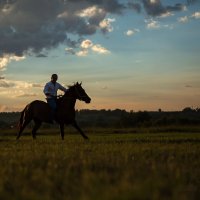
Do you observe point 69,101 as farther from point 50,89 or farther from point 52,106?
point 50,89

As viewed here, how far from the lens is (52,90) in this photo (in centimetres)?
2144

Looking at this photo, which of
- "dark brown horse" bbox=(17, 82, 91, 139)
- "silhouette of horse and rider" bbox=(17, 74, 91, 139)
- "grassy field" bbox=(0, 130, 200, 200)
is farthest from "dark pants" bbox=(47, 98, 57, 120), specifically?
"grassy field" bbox=(0, 130, 200, 200)

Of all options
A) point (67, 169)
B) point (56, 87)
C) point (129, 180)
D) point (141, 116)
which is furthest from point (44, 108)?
point (141, 116)

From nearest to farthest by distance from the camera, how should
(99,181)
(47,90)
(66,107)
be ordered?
1. (99,181)
2. (47,90)
3. (66,107)

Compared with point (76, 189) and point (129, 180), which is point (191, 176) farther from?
point (76, 189)

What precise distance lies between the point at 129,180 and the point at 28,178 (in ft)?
4.82

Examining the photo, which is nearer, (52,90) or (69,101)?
(52,90)

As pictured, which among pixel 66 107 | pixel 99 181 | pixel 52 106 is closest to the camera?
pixel 99 181

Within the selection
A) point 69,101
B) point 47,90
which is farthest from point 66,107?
point 47,90

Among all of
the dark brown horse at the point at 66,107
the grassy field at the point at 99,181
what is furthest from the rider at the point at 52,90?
the grassy field at the point at 99,181

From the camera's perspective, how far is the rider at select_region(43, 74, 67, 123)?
843 inches

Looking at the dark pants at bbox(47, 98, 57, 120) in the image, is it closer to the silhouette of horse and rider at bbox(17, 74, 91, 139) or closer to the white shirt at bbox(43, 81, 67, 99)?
the silhouette of horse and rider at bbox(17, 74, 91, 139)

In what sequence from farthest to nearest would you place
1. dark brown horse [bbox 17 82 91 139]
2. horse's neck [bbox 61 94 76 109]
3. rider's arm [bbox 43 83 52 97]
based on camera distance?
horse's neck [bbox 61 94 76 109], dark brown horse [bbox 17 82 91 139], rider's arm [bbox 43 83 52 97]

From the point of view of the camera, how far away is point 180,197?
4777 mm
